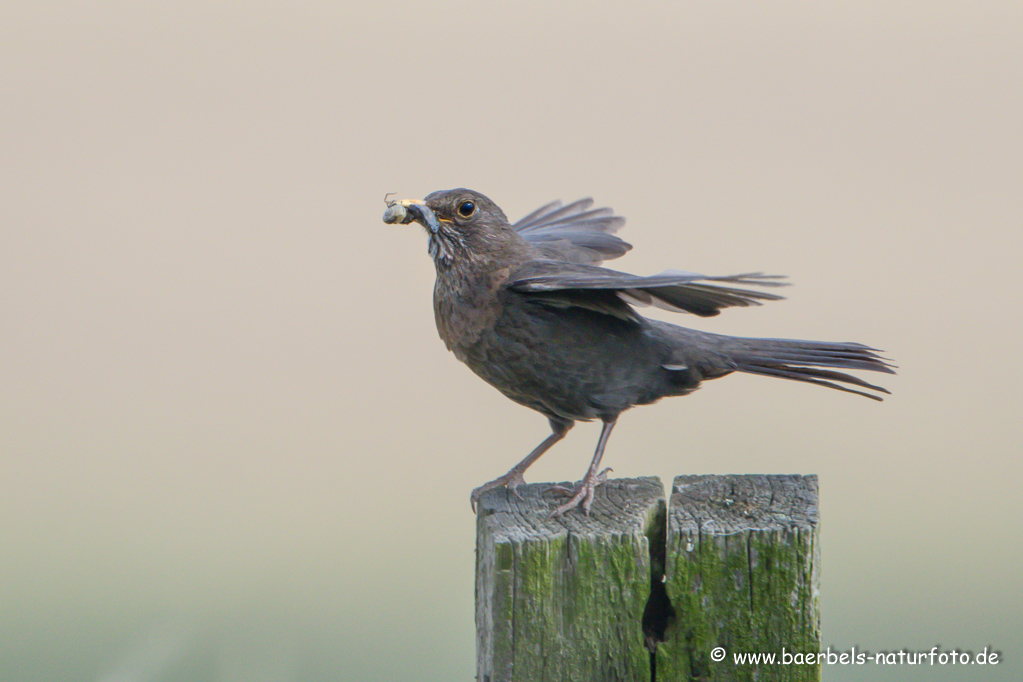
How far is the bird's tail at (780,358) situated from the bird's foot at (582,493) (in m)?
0.68

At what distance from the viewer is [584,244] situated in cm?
490

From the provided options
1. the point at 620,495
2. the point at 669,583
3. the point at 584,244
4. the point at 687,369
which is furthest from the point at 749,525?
the point at 584,244

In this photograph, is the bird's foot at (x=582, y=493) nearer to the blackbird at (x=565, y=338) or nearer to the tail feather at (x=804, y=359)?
the blackbird at (x=565, y=338)

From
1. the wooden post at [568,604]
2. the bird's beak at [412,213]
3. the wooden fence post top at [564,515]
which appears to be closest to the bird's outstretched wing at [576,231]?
the bird's beak at [412,213]

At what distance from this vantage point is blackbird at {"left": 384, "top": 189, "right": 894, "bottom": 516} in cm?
362

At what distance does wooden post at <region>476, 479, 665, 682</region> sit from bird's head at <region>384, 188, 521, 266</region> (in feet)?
4.42

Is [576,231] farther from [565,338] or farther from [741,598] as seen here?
[741,598]

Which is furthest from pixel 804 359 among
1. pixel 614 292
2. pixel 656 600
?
pixel 656 600

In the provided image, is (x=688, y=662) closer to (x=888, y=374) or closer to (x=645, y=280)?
(x=645, y=280)

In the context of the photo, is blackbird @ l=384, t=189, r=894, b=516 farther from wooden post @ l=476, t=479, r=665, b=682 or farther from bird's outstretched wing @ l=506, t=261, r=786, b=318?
wooden post @ l=476, t=479, r=665, b=682

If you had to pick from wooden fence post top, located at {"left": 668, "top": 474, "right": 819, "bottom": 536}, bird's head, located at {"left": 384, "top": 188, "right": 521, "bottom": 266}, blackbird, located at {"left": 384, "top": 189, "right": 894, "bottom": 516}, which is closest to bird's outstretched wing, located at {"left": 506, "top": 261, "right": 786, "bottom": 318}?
blackbird, located at {"left": 384, "top": 189, "right": 894, "bottom": 516}

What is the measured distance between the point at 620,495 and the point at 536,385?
579mm

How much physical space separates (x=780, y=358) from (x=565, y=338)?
846mm

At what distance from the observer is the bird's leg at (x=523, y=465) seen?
3.99 metres
